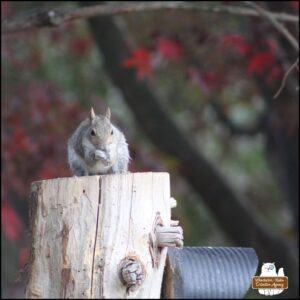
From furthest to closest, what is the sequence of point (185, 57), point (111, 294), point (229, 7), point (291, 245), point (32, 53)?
1. point (32, 53)
2. point (185, 57)
3. point (291, 245)
4. point (229, 7)
5. point (111, 294)

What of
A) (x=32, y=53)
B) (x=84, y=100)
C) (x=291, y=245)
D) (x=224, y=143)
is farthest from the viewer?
(x=224, y=143)

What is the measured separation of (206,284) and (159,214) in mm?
327

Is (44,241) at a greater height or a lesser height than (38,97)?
lesser

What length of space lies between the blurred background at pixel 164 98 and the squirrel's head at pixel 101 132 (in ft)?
5.92

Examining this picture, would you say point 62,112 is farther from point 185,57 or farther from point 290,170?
point 290,170

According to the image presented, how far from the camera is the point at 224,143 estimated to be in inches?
426

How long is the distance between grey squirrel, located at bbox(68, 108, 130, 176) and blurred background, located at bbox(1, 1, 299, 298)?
1799 millimetres

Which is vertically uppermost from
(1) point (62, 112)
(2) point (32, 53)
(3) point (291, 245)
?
(2) point (32, 53)

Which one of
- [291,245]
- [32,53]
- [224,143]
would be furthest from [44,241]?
[224,143]

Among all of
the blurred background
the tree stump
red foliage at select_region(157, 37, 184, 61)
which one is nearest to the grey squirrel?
the tree stump

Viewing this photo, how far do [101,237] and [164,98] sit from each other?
6.36m

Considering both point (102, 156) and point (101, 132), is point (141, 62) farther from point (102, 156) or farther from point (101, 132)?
point (102, 156)

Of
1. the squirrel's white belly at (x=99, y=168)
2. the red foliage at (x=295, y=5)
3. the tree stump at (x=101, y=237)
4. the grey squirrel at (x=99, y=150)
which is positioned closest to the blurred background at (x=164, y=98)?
the red foliage at (x=295, y=5)

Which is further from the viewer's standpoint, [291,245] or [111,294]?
[291,245]
